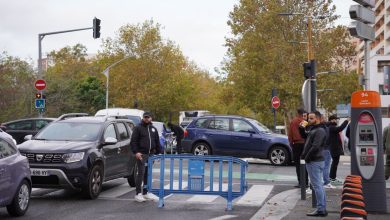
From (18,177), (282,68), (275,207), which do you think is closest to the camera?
(18,177)

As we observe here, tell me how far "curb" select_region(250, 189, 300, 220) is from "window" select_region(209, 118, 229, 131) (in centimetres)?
883

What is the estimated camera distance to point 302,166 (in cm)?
1201

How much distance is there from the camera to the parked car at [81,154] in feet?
39.8

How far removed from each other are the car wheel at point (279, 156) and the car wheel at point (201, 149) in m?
2.25

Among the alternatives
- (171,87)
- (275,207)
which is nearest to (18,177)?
(275,207)

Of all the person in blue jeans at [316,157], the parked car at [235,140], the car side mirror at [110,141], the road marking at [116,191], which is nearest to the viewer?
the person in blue jeans at [316,157]

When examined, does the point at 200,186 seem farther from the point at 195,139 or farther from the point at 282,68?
the point at 282,68

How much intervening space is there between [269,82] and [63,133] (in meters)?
36.6

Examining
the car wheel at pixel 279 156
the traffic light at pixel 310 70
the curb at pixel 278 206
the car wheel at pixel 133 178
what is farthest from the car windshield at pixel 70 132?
the car wheel at pixel 279 156

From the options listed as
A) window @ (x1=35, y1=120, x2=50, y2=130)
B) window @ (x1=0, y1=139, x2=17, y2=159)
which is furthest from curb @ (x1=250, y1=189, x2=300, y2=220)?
window @ (x1=35, y1=120, x2=50, y2=130)

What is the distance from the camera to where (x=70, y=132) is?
13609 mm

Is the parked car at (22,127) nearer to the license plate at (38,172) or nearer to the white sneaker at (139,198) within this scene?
the license plate at (38,172)

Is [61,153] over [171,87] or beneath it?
beneath

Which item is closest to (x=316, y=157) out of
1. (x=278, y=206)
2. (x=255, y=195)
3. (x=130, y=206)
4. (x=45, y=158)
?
(x=278, y=206)
